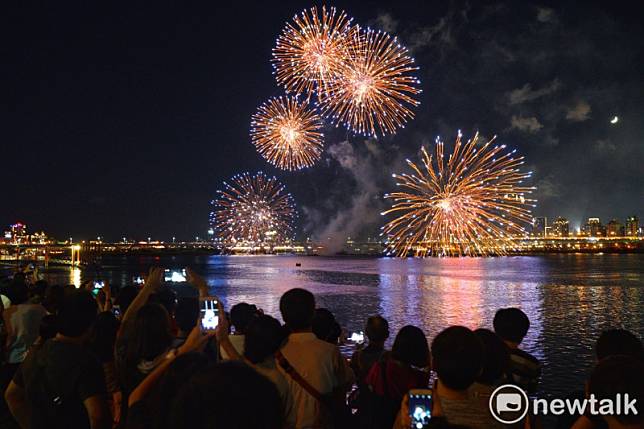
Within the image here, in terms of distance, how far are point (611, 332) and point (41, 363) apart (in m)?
4.18

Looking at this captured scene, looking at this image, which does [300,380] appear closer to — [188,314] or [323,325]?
[323,325]

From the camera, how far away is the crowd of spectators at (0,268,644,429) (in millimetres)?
1575

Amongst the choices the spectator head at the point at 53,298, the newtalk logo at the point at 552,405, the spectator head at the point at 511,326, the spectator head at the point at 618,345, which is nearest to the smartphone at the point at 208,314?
the newtalk logo at the point at 552,405

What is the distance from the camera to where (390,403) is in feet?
13.3

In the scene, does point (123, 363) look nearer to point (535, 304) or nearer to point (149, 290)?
point (149, 290)

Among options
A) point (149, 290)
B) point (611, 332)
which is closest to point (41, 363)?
point (149, 290)

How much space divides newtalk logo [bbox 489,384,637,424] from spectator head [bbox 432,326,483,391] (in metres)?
0.31

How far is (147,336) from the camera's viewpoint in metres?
3.24

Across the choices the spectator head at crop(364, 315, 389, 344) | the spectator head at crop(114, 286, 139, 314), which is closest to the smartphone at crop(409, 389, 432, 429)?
the spectator head at crop(364, 315, 389, 344)

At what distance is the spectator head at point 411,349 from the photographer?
13.2 feet

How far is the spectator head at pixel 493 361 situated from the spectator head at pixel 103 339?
3.18 metres

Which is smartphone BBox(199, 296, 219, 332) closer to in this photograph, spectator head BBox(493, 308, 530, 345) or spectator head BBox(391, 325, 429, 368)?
spectator head BBox(391, 325, 429, 368)

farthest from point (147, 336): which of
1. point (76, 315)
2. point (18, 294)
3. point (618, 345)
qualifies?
point (18, 294)

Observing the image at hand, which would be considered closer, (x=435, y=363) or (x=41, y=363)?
(x=435, y=363)
